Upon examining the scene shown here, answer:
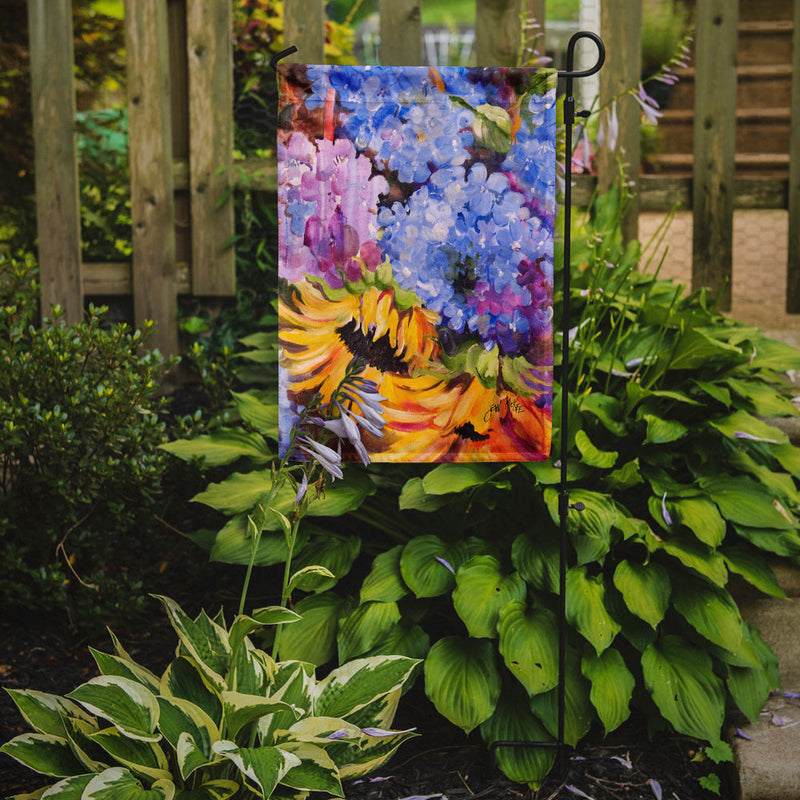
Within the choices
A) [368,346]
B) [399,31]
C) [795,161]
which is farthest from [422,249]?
[795,161]

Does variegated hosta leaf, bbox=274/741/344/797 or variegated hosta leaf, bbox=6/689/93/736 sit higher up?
variegated hosta leaf, bbox=6/689/93/736

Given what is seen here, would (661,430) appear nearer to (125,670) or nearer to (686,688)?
(686,688)

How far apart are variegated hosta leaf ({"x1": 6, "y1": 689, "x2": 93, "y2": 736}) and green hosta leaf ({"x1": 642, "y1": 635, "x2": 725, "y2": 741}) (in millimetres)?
1261

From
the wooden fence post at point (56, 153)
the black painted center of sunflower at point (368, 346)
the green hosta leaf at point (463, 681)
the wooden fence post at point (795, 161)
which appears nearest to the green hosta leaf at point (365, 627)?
the green hosta leaf at point (463, 681)

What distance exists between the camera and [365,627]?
206cm

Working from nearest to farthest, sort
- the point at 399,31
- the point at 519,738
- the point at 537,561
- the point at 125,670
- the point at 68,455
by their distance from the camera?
the point at 125,670 < the point at 519,738 < the point at 537,561 < the point at 68,455 < the point at 399,31

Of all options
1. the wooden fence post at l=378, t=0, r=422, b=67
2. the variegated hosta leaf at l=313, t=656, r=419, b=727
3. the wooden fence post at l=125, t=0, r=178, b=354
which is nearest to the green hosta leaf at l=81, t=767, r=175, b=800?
the variegated hosta leaf at l=313, t=656, r=419, b=727

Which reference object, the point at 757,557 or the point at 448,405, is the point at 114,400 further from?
the point at 757,557

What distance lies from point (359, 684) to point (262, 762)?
349mm

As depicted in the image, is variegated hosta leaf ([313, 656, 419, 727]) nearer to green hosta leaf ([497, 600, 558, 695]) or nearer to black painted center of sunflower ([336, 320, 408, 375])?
green hosta leaf ([497, 600, 558, 695])

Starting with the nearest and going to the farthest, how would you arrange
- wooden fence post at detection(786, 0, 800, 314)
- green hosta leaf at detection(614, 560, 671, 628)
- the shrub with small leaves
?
green hosta leaf at detection(614, 560, 671, 628) → the shrub with small leaves → wooden fence post at detection(786, 0, 800, 314)

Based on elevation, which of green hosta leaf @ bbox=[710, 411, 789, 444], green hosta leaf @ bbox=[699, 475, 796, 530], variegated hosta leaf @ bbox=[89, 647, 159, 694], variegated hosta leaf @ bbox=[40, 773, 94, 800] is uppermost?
green hosta leaf @ bbox=[710, 411, 789, 444]

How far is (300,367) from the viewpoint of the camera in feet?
6.20

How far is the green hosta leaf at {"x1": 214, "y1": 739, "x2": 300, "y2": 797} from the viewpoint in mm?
1501
